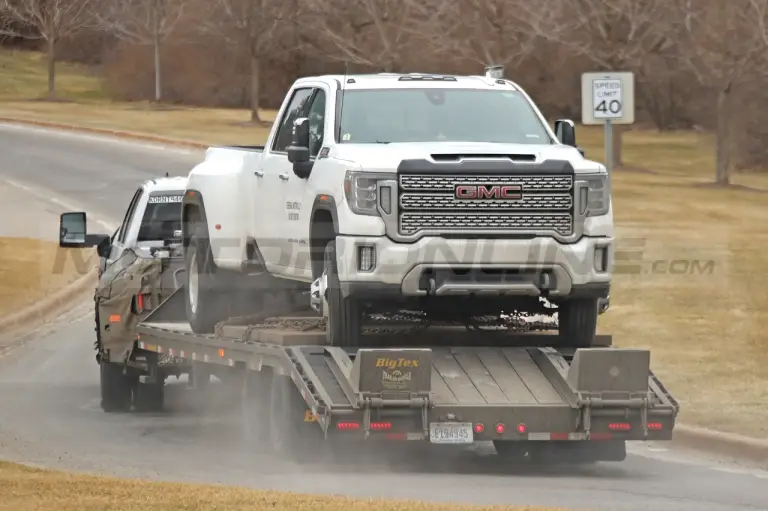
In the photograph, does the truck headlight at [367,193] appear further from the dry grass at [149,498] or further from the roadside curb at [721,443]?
the roadside curb at [721,443]

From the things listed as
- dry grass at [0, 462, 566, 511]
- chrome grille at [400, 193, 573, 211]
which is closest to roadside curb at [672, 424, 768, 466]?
chrome grille at [400, 193, 573, 211]

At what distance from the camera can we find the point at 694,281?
24.4 m

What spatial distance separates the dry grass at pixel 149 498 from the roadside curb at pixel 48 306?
1101cm

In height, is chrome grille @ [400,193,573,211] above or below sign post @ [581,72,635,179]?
below

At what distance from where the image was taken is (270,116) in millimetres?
67875

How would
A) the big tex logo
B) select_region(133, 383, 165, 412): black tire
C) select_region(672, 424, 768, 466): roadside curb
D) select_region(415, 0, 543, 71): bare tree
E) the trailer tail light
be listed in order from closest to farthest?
the big tex logo → select_region(672, 424, 768, 466): roadside curb → the trailer tail light → select_region(133, 383, 165, 412): black tire → select_region(415, 0, 543, 71): bare tree

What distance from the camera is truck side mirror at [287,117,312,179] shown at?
11.9 m

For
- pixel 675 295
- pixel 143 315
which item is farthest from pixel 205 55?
pixel 143 315

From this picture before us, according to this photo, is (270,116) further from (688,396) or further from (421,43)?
(688,396)

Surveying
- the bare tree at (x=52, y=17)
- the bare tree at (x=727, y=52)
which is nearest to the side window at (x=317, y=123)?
the bare tree at (x=727, y=52)

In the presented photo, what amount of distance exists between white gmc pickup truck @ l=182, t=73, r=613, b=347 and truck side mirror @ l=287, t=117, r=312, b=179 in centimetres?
1

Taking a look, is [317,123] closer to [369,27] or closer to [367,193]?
[367,193]

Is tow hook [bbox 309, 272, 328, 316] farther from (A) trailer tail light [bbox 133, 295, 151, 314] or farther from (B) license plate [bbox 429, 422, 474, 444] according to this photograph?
(A) trailer tail light [bbox 133, 295, 151, 314]

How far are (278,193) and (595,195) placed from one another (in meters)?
2.73
